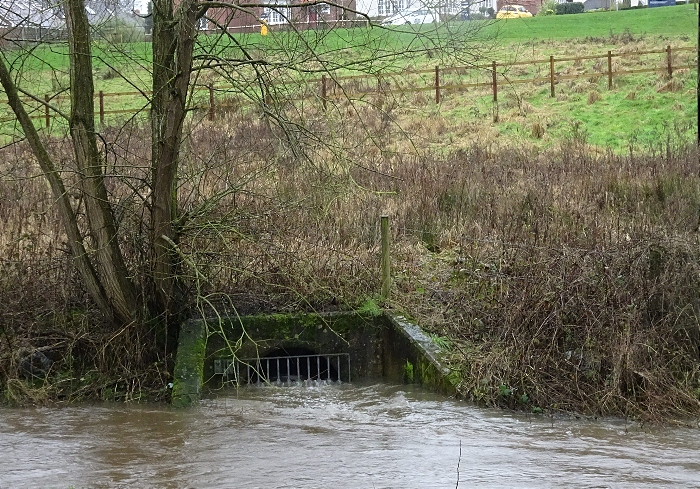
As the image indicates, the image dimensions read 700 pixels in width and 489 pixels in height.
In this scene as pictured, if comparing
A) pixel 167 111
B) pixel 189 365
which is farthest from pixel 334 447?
pixel 167 111

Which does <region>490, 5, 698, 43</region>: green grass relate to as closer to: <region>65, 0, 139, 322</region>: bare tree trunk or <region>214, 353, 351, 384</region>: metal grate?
<region>214, 353, 351, 384</region>: metal grate

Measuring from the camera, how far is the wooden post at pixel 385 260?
11.1m

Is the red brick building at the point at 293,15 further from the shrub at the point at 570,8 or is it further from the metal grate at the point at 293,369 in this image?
the shrub at the point at 570,8

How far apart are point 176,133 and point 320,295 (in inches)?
115

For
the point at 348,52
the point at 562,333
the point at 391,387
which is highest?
the point at 348,52

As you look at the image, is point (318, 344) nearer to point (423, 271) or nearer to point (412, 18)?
point (423, 271)

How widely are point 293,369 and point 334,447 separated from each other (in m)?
3.94

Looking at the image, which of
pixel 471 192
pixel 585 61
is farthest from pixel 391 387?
pixel 585 61

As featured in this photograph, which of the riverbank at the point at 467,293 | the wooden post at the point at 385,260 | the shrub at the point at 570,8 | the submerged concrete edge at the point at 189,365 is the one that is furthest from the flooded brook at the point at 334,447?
the shrub at the point at 570,8

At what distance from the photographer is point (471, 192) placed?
1513cm

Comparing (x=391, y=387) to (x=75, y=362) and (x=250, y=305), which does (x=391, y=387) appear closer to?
(x=250, y=305)

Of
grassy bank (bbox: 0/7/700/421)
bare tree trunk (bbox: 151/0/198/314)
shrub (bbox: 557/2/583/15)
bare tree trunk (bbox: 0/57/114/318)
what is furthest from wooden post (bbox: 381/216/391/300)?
shrub (bbox: 557/2/583/15)

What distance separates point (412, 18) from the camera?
8.60 m

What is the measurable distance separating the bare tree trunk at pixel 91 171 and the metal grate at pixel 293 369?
1.45 metres
